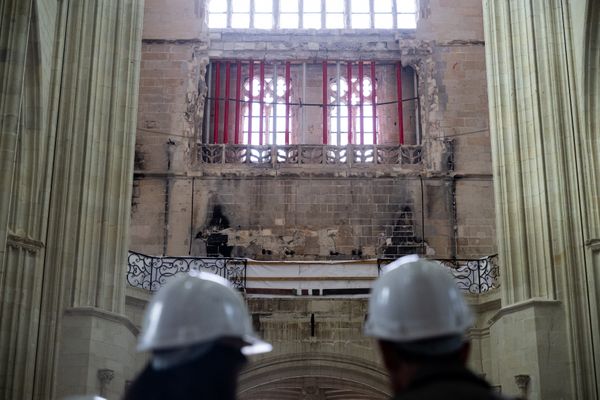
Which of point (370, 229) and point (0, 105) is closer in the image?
point (0, 105)

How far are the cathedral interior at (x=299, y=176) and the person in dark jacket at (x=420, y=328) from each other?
6.48m

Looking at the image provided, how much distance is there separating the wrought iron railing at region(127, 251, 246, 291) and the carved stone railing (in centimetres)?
480

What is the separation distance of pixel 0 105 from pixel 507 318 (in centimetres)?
579

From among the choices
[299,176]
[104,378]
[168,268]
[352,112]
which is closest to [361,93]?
[352,112]

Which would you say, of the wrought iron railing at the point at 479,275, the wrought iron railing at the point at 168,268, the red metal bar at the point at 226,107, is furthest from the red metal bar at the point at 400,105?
the wrought iron railing at the point at 168,268

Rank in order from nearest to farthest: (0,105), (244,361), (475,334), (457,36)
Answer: (244,361)
(0,105)
(475,334)
(457,36)

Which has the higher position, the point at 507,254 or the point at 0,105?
the point at 0,105

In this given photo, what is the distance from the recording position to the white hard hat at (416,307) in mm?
Answer: 2111

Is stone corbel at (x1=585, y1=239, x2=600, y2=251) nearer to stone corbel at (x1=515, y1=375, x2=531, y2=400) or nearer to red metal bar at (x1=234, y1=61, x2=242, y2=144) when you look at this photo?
stone corbel at (x1=515, y1=375, x2=531, y2=400)

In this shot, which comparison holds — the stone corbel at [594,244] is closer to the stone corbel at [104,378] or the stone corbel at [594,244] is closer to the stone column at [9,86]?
the stone corbel at [104,378]

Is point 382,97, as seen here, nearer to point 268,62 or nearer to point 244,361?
point 268,62

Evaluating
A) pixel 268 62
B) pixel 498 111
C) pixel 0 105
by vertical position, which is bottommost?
pixel 0 105

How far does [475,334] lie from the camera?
1262 cm

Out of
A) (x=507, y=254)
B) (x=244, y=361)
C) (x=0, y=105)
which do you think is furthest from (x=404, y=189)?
(x=244, y=361)
